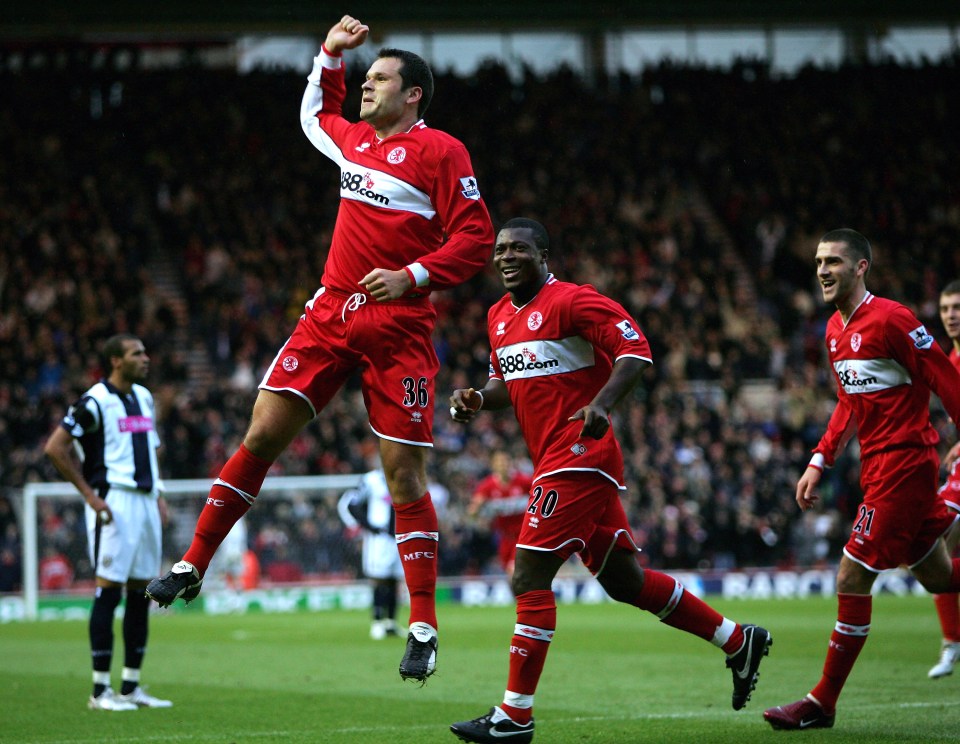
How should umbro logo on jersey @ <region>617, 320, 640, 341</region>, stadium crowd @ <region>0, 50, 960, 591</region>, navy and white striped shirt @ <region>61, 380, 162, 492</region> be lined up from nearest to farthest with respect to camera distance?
umbro logo on jersey @ <region>617, 320, 640, 341</region>
navy and white striped shirt @ <region>61, 380, 162, 492</region>
stadium crowd @ <region>0, 50, 960, 591</region>

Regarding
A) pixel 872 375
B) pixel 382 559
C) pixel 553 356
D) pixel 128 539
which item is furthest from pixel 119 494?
pixel 382 559

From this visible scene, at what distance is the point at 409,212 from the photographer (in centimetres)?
665

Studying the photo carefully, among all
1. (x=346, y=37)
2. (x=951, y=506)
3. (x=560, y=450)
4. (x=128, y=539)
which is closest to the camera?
(x=560, y=450)

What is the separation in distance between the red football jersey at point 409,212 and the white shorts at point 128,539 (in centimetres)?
357

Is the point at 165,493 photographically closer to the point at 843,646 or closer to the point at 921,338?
the point at 843,646

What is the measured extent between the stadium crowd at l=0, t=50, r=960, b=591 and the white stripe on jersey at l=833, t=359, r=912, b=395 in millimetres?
15914

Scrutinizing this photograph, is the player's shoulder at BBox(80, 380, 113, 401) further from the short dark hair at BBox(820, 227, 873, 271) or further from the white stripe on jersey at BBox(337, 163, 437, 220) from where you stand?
the short dark hair at BBox(820, 227, 873, 271)

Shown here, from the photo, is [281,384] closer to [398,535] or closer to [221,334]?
[398,535]

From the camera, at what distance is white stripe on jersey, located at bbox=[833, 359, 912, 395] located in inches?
291

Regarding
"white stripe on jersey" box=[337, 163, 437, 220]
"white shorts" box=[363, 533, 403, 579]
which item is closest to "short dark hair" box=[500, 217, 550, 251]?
"white stripe on jersey" box=[337, 163, 437, 220]

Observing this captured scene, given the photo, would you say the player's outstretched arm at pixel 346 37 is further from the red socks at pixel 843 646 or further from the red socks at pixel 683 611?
the red socks at pixel 843 646

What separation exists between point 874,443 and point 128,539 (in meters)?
5.09

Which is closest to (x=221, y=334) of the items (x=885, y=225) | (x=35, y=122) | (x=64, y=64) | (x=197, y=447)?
(x=197, y=447)

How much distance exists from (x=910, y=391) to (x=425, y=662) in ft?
10.1
